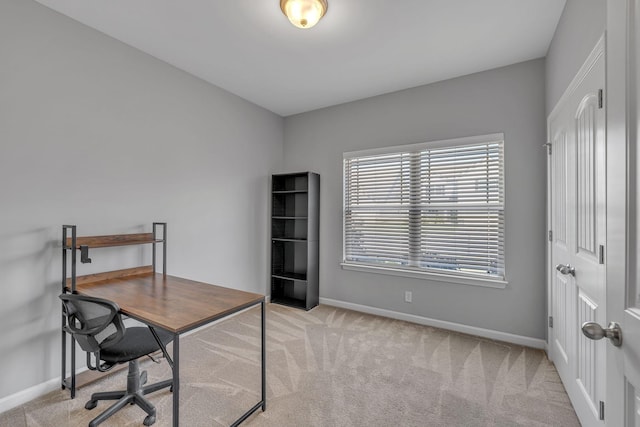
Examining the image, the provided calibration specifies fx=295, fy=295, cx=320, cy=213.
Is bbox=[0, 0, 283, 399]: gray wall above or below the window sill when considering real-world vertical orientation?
above

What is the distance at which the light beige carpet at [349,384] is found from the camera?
1815 millimetres

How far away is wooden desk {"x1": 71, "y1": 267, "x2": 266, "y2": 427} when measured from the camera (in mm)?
1439

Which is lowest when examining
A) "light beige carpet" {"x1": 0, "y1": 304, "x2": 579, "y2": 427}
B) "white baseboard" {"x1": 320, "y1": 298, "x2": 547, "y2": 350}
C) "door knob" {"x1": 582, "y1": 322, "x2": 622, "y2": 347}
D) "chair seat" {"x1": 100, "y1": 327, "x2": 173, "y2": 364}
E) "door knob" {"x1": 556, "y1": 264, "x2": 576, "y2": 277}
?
"light beige carpet" {"x1": 0, "y1": 304, "x2": 579, "y2": 427}

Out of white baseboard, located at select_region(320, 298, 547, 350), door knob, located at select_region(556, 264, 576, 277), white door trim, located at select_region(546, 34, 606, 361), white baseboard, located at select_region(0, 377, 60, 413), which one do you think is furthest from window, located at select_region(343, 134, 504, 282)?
white baseboard, located at select_region(0, 377, 60, 413)

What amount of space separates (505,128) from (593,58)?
1.38 m

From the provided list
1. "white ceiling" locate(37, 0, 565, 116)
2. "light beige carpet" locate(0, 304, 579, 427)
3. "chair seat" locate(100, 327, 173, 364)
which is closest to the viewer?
"chair seat" locate(100, 327, 173, 364)

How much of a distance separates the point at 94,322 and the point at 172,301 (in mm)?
380

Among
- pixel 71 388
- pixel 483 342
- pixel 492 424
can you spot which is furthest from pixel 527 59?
pixel 71 388

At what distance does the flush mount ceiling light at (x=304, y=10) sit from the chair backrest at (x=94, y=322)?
2069 millimetres

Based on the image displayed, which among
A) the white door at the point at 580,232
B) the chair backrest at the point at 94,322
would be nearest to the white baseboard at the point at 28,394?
the chair backrest at the point at 94,322

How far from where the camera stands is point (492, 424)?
177 cm

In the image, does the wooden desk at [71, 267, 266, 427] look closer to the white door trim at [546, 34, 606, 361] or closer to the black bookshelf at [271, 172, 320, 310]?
the black bookshelf at [271, 172, 320, 310]

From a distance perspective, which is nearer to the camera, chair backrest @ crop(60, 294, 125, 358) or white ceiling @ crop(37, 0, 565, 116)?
chair backrest @ crop(60, 294, 125, 358)

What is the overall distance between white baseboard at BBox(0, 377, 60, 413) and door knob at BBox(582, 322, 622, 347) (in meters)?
3.01
